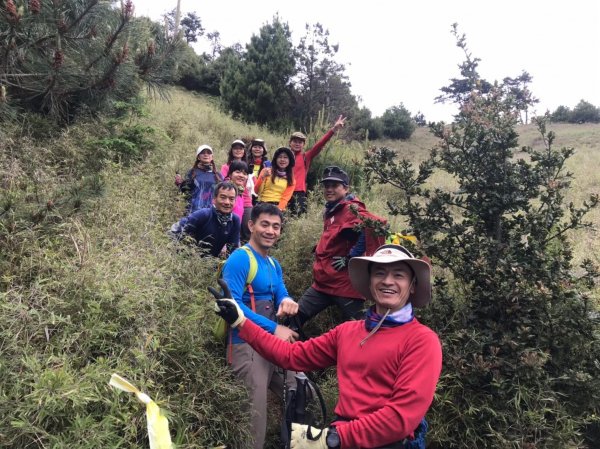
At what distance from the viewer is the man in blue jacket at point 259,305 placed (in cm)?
297

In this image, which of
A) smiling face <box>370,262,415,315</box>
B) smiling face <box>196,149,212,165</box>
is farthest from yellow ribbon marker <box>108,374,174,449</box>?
smiling face <box>196,149,212,165</box>

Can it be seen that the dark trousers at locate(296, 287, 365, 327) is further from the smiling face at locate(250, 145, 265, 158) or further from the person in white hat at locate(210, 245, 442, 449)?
the smiling face at locate(250, 145, 265, 158)

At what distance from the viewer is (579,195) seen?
948 cm

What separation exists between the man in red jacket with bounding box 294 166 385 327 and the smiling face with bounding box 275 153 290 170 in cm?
197

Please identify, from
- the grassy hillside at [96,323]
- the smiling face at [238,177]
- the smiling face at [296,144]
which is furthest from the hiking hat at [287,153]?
the grassy hillside at [96,323]

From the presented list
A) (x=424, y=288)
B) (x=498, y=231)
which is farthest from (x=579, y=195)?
(x=424, y=288)

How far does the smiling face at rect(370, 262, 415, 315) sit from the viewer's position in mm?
2289

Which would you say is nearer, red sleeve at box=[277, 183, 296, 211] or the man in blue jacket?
the man in blue jacket

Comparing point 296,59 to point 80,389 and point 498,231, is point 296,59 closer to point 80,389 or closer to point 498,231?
point 498,231

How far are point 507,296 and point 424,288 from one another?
3.64 ft

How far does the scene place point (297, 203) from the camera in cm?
657

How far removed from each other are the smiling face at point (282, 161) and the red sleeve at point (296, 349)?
392 centimetres

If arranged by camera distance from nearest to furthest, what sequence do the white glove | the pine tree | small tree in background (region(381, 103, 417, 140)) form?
the white glove, the pine tree, small tree in background (region(381, 103, 417, 140))

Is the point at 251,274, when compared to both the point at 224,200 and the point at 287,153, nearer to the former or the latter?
the point at 224,200
